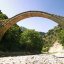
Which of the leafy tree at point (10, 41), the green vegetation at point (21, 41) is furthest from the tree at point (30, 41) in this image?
the leafy tree at point (10, 41)

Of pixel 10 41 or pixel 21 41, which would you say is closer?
pixel 10 41

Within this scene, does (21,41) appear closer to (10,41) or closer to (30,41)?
Answer: (30,41)

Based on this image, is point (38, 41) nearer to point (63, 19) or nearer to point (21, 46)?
point (21, 46)

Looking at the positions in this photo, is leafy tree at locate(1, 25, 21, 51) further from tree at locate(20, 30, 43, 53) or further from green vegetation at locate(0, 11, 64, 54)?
tree at locate(20, 30, 43, 53)

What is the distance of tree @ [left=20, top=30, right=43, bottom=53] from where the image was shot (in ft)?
228

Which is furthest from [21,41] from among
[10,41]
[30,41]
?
[10,41]

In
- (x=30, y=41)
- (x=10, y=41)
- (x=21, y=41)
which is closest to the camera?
(x=10, y=41)

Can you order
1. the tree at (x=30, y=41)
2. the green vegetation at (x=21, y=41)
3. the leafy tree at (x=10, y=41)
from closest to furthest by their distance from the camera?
the leafy tree at (x=10, y=41) < the green vegetation at (x=21, y=41) < the tree at (x=30, y=41)

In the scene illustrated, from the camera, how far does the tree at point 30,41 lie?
2739 inches

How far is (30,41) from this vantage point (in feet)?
235

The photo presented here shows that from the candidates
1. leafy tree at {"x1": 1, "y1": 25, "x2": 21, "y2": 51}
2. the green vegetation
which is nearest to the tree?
the green vegetation

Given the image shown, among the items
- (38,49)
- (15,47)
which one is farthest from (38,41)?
(15,47)

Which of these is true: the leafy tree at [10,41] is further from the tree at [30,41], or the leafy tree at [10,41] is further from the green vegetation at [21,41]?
the tree at [30,41]

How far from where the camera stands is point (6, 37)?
53906 mm
